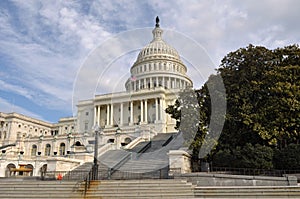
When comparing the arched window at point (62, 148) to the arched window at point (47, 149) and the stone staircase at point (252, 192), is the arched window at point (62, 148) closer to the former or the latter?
the arched window at point (47, 149)

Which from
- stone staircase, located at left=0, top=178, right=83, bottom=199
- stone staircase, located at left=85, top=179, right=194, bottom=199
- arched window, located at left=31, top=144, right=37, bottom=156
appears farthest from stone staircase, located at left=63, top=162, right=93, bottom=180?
arched window, located at left=31, top=144, right=37, bottom=156

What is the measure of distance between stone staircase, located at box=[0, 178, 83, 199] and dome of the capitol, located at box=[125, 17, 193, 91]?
211ft

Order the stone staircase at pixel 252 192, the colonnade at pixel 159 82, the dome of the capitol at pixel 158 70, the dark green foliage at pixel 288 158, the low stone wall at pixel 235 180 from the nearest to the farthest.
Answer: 1. the stone staircase at pixel 252 192
2. the low stone wall at pixel 235 180
3. the dark green foliage at pixel 288 158
4. the colonnade at pixel 159 82
5. the dome of the capitol at pixel 158 70

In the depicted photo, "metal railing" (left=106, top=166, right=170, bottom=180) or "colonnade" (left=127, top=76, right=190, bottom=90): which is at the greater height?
"colonnade" (left=127, top=76, right=190, bottom=90)

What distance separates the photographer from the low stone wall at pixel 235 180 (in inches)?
623

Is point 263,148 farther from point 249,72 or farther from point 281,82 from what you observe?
point 249,72

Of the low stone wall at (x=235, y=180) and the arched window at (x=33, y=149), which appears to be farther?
the arched window at (x=33, y=149)

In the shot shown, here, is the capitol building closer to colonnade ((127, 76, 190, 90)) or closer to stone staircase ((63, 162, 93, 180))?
colonnade ((127, 76, 190, 90))

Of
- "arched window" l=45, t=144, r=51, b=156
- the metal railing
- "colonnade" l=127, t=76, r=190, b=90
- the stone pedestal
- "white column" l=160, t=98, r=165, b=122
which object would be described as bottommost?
the metal railing

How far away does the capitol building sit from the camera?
37844mm

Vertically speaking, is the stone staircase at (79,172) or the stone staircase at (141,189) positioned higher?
the stone staircase at (79,172)

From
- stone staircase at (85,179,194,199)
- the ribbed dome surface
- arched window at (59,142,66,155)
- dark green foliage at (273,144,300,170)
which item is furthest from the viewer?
the ribbed dome surface

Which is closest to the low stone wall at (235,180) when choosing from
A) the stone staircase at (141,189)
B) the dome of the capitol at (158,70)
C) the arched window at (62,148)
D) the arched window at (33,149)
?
the stone staircase at (141,189)

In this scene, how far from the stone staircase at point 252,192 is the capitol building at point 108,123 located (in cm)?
1179
